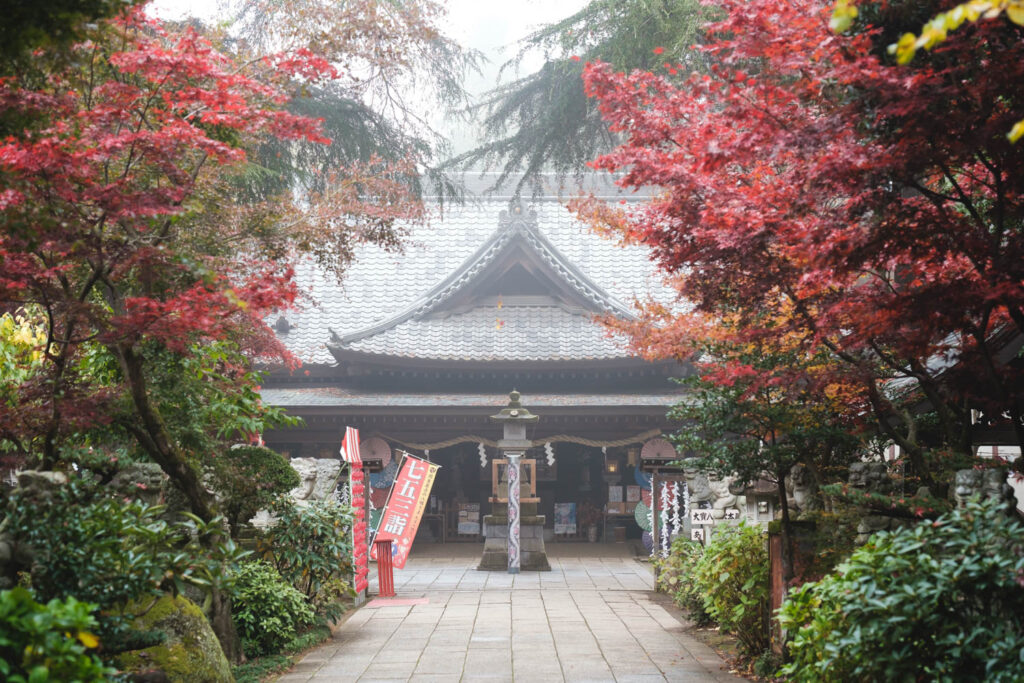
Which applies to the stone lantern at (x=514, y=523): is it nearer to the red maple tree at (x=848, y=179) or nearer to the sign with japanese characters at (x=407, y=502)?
the sign with japanese characters at (x=407, y=502)

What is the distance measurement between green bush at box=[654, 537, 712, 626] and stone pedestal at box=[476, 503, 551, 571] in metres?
3.05

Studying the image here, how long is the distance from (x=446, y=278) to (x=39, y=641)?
1845 centimetres

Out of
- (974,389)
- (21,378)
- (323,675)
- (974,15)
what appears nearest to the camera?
(974,15)

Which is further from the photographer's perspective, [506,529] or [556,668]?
[506,529]

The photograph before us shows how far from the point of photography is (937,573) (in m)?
4.50

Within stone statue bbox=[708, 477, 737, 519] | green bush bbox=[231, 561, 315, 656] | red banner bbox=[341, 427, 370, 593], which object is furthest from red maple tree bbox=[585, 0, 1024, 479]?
stone statue bbox=[708, 477, 737, 519]

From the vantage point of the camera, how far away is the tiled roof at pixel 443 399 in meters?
18.8

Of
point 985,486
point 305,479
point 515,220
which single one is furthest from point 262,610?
point 515,220

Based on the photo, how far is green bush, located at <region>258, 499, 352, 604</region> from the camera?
9406mm

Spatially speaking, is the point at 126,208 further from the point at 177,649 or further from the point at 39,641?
the point at 39,641

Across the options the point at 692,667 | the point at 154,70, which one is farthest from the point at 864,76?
the point at 692,667

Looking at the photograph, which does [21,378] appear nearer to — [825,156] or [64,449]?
[64,449]

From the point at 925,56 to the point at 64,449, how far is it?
5863 mm

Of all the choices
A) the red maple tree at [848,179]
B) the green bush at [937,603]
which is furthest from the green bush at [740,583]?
the green bush at [937,603]
